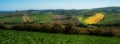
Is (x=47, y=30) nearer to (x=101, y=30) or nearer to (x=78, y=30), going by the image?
(x=78, y=30)

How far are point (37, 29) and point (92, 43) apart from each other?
4243 centimetres

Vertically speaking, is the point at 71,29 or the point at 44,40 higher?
the point at 44,40

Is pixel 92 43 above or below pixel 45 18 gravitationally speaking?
above

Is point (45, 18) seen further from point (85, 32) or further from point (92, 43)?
point (92, 43)

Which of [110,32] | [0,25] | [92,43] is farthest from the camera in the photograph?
[0,25]

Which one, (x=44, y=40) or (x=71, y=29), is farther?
(x=71, y=29)

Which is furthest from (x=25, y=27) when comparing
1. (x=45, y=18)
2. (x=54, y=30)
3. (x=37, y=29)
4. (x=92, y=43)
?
(x=45, y=18)

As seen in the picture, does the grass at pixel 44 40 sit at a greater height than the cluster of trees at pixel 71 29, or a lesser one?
greater

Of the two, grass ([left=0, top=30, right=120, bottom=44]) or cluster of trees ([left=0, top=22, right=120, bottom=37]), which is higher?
grass ([left=0, top=30, right=120, bottom=44])

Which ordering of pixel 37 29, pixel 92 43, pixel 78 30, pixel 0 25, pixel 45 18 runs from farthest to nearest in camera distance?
pixel 45 18 → pixel 0 25 → pixel 37 29 → pixel 78 30 → pixel 92 43

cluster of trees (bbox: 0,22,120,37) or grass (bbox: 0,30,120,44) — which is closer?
grass (bbox: 0,30,120,44)

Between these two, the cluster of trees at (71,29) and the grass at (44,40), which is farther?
the cluster of trees at (71,29)

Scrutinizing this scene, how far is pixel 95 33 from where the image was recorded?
82.5m

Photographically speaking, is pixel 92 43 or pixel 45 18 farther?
pixel 45 18
